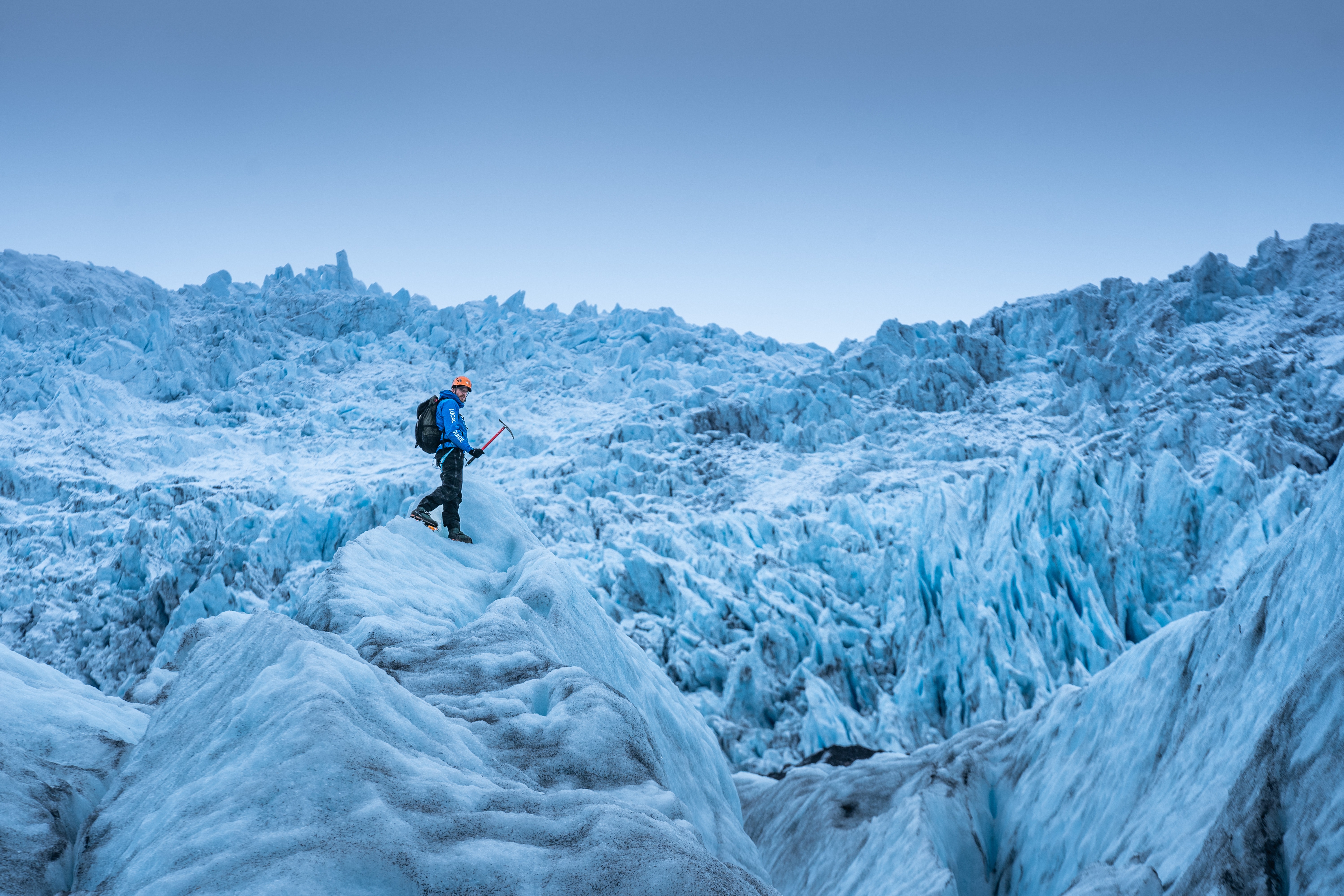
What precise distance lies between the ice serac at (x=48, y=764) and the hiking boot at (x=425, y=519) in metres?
2.45

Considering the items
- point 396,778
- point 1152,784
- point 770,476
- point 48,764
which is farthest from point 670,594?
point 396,778

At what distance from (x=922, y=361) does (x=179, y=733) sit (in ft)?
86.2

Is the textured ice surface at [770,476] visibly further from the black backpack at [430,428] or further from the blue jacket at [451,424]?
the blue jacket at [451,424]

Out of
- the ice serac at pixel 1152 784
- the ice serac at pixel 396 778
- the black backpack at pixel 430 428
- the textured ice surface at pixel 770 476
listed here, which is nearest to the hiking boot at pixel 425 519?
the black backpack at pixel 430 428

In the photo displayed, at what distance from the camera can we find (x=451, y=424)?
6020 mm

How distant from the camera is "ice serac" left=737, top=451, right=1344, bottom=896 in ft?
6.40

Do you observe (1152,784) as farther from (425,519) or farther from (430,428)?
(430,428)

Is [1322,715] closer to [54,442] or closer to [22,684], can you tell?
[22,684]

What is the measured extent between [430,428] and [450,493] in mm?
572

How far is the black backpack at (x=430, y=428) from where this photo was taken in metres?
6.16

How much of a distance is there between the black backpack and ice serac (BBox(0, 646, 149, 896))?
2.80 meters

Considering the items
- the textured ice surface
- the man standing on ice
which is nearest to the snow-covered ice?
the textured ice surface

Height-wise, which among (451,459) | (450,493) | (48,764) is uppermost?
(451,459)

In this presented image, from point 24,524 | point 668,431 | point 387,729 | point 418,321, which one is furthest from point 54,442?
point 387,729
